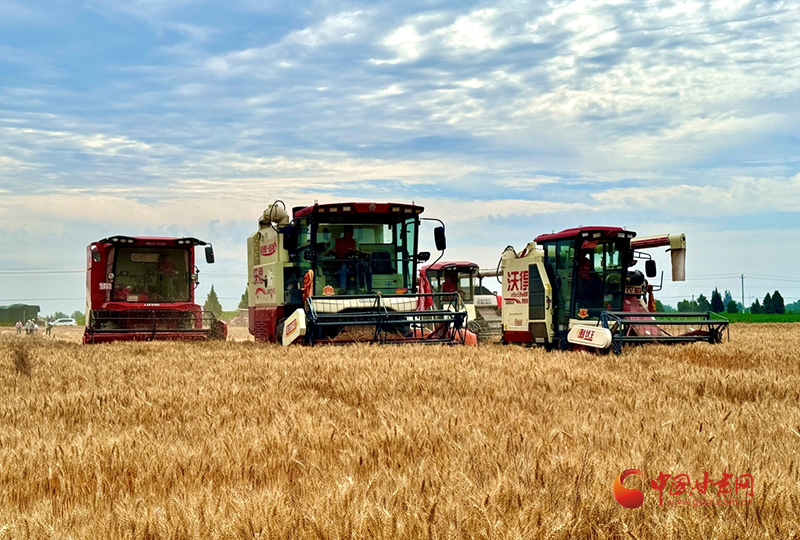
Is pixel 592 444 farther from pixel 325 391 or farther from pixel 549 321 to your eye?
pixel 549 321

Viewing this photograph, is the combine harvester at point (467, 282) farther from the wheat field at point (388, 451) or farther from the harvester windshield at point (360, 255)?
the wheat field at point (388, 451)

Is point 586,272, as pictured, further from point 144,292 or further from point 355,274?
point 144,292

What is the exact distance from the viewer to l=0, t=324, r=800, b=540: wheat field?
9.25 feet

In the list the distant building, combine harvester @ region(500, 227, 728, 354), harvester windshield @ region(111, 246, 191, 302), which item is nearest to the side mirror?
combine harvester @ region(500, 227, 728, 354)

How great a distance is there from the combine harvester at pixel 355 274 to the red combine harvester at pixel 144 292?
3799 millimetres

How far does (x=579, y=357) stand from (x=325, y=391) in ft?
15.4

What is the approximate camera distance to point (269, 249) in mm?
15266

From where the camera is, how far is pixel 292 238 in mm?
13867

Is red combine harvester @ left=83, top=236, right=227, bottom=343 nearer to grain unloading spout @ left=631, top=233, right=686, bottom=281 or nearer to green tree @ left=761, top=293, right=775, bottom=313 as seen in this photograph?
grain unloading spout @ left=631, top=233, right=686, bottom=281

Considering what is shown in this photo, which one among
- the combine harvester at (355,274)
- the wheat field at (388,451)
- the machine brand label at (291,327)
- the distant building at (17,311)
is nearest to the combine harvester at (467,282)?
the combine harvester at (355,274)

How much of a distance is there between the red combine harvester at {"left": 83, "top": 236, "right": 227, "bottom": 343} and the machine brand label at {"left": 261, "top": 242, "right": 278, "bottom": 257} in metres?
2.84

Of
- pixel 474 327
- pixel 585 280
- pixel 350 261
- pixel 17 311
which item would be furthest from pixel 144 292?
pixel 17 311

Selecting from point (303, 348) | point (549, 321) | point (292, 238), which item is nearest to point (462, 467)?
point (303, 348)

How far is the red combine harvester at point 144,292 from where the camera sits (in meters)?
17.3
